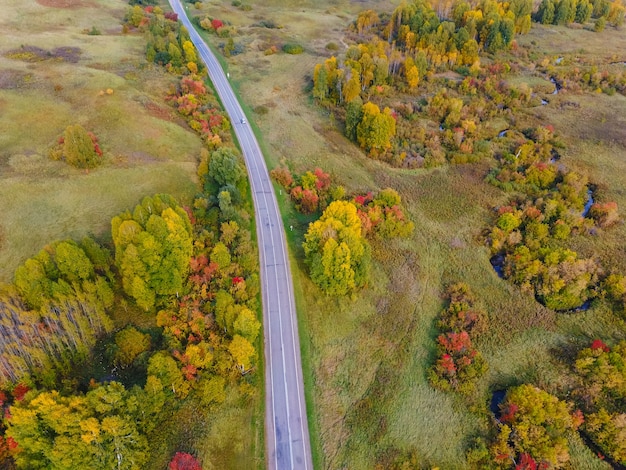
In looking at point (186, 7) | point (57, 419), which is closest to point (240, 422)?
point (57, 419)

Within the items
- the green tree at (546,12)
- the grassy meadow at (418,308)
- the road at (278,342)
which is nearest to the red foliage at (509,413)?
the grassy meadow at (418,308)

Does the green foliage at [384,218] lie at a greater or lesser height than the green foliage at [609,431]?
greater

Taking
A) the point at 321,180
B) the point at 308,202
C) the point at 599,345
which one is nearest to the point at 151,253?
the point at 308,202

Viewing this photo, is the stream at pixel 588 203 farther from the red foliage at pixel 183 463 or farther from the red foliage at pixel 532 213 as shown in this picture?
the red foliage at pixel 183 463

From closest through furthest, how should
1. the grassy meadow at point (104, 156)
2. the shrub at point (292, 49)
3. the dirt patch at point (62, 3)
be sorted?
the grassy meadow at point (104, 156) < the shrub at point (292, 49) < the dirt patch at point (62, 3)

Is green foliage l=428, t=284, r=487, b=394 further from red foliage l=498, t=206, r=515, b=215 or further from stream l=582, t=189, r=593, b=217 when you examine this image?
stream l=582, t=189, r=593, b=217

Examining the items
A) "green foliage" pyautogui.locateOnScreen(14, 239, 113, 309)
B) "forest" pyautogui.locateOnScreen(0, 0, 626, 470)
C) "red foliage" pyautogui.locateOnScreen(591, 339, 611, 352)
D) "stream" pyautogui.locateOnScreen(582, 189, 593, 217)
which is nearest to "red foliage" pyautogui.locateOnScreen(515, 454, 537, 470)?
"forest" pyautogui.locateOnScreen(0, 0, 626, 470)
